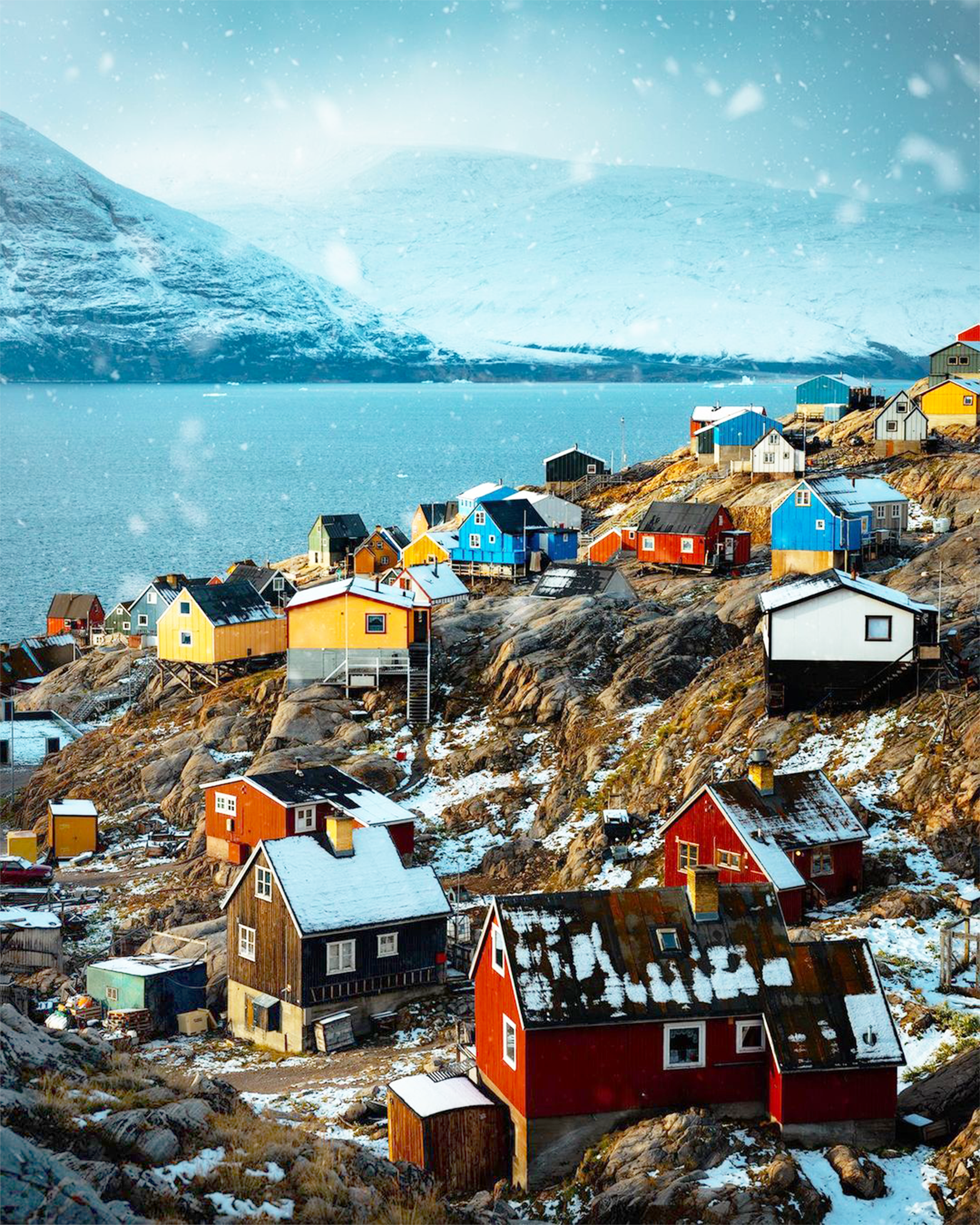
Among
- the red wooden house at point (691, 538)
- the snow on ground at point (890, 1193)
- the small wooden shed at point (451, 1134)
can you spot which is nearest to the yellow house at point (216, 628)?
the red wooden house at point (691, 538)

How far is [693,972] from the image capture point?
3125cm

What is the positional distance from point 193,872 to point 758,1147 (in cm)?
2892

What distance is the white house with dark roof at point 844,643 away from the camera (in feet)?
166

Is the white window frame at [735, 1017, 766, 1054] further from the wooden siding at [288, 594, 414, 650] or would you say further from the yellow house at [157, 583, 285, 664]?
the yellow house at [157, 583, 285, 664]

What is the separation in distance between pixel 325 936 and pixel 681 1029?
12.7 meters

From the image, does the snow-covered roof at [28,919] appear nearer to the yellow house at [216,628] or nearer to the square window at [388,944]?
the square window at [388,944]

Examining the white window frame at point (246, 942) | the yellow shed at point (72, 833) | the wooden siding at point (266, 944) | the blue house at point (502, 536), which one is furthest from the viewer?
the blue house at point (502, 536)

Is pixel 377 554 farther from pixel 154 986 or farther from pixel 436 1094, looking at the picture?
pixel 436 1094

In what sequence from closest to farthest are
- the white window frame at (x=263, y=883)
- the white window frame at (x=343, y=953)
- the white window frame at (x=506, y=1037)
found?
the white window frame at (x=506, y=1037) < the white window frame at (x=343, y=953) < the white window frame at (x=263, y=883)

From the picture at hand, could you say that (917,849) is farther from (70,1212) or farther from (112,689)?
(112,689)

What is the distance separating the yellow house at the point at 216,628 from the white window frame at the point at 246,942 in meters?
29.3

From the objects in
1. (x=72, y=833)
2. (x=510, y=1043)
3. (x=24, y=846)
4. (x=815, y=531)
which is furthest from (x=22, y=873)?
(x=815, y=531)

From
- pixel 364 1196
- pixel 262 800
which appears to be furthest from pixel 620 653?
pixel 364 1196

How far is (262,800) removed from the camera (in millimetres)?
50688
